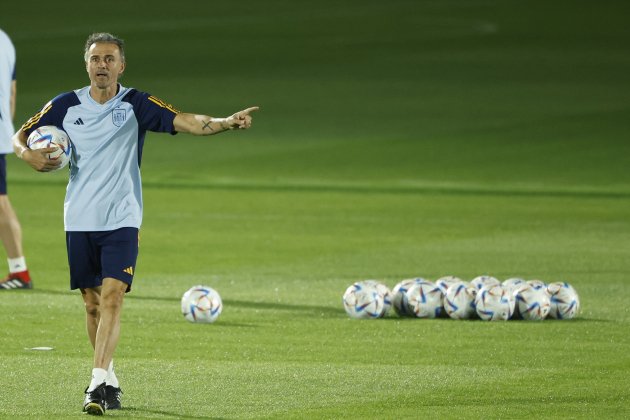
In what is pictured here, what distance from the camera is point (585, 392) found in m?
11.5

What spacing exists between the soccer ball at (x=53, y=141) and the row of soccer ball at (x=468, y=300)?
16.6 ft

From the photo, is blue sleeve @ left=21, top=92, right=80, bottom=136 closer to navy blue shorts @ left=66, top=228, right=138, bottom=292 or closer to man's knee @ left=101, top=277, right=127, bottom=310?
navy blue shorts @ left=66, top=228, right=138, bottom=292

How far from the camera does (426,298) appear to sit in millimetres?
15305

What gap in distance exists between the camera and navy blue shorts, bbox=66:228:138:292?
10742 millimetres

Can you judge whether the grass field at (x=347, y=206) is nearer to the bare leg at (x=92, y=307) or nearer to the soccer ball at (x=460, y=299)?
the soccer ball at (x=460, y=299)

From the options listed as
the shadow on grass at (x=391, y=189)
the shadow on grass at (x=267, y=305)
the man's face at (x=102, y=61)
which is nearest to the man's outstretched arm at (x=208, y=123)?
the man's face at (x=102, y=61)

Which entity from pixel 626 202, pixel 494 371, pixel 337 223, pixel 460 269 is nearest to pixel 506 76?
pixel 626 202

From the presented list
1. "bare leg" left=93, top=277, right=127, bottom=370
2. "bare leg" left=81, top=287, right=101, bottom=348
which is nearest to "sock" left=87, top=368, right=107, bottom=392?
"bare leg" left=93, top=277, right=127, bottom=370

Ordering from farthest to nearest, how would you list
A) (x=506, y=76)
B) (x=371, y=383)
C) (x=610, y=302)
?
(x=506, y=76), (x=610, y=302), (x=371, y=383)

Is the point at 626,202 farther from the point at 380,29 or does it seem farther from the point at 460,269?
the point at 380,29

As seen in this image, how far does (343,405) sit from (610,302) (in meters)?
6.26

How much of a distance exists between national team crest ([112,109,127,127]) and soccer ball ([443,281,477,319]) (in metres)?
5.18

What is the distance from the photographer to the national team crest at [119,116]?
35.5ft

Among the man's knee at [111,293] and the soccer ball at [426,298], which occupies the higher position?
the soccer ball at [426,298]
